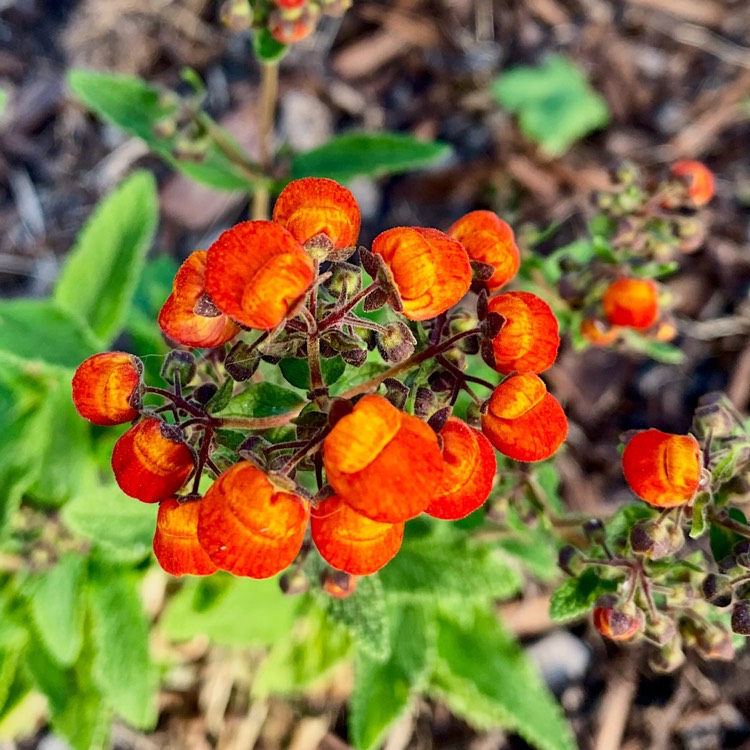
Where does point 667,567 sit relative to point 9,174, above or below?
above

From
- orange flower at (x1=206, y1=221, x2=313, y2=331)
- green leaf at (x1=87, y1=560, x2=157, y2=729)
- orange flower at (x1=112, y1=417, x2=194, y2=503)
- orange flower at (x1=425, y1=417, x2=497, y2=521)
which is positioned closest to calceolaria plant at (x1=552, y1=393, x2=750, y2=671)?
orange flower at (x1=425, y1=417, x2=497, y2=521)

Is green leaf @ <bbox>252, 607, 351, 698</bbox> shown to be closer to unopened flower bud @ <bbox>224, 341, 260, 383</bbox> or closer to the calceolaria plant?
the calceolaria plant

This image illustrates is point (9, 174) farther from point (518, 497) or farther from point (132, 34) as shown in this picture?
point (518, 497)

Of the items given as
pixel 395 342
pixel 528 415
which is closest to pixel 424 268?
pixel 395 342

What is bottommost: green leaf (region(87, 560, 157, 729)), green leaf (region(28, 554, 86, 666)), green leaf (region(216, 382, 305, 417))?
green leaf (region(87, 560, 157, 729))

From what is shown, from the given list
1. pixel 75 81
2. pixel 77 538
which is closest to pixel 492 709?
pixel 77 538

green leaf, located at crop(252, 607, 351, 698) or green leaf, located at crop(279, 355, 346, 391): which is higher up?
green leaf, located at crop(279, 355, 346, 391)
